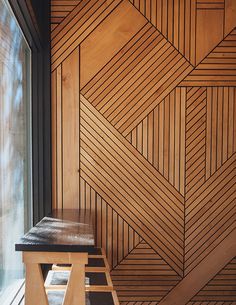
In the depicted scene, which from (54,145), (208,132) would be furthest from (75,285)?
(208,132)

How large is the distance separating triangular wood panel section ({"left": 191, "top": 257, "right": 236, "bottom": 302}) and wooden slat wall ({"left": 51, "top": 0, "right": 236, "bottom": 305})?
11 mm

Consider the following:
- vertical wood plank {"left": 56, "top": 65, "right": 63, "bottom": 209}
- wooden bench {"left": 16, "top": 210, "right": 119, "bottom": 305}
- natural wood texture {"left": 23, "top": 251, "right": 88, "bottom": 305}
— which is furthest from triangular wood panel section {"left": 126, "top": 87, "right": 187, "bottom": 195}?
natural wood texture {"left": 23, "top": 251, "right": 88, "bottom": 305}

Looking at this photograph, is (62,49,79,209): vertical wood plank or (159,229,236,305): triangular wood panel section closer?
(62,49,79,209): vertical wood plank

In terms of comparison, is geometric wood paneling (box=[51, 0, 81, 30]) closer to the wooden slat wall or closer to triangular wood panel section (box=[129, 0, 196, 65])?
the wooden slat wall

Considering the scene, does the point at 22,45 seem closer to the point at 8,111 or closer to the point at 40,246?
the point at 8,111

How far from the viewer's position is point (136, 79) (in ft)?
11.8

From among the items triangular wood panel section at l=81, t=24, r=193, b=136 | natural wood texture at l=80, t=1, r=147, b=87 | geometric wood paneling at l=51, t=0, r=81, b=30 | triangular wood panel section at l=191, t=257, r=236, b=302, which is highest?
geometric wood paneling at l=51, t=0, r=81, b=30

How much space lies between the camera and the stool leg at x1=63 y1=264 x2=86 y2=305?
1.75 metres

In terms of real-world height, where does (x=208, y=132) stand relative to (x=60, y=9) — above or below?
below

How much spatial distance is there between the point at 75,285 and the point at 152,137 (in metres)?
2.12

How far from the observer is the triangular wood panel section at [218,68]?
3.65 meters

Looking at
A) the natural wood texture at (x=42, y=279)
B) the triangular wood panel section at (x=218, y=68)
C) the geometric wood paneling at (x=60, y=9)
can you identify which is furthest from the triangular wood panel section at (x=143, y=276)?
the geometric wood paneling at (x=60, y=9)

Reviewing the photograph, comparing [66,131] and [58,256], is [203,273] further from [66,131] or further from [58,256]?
[58,256]

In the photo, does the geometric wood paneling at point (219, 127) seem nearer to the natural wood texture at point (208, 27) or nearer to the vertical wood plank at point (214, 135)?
the vertical wood plank at point (214, 135)
